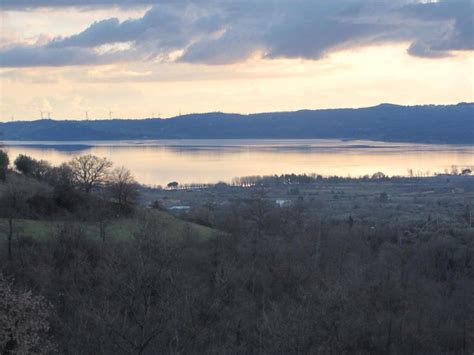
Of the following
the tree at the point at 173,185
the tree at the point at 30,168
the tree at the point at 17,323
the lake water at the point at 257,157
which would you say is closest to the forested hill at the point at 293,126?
the lake water at the point at 257,157

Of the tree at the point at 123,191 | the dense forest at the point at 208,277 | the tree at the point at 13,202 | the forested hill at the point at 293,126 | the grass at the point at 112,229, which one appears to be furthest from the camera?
the forested hill at the point at 293,126

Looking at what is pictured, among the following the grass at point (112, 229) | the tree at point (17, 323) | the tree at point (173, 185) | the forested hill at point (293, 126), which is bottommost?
the tree at point (173, 185)

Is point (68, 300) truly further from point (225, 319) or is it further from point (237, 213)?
point (237, 213)

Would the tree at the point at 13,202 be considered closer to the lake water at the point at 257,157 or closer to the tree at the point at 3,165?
the tree at the point at 3,165

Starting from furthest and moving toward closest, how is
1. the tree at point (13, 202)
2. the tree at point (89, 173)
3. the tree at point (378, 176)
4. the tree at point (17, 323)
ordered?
the tree at point (378, 176) → the tree at point (89, 173) → the tree at point (13, 202) → the tree at point (17, 323)

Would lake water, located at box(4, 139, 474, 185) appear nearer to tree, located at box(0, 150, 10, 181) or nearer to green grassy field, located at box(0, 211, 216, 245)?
tree, located at box(0, 150, 10, 181)

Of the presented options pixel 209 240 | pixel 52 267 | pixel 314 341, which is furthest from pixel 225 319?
pixel 209 240
